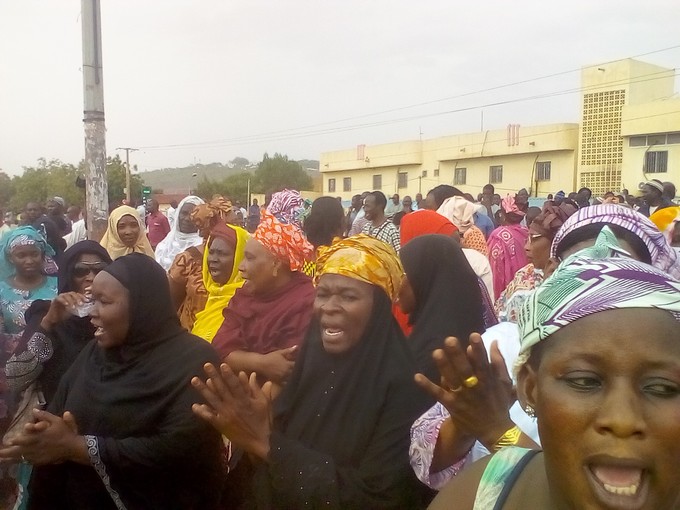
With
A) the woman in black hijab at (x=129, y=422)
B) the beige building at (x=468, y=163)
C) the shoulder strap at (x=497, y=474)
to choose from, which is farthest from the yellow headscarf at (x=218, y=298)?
the beige building at (x=468, y=163)

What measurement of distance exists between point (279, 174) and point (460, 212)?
53885mm

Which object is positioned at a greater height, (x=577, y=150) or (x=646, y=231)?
(x=577, y=150)

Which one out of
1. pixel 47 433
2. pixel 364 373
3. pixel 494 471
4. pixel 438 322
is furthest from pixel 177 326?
pixel 494 471

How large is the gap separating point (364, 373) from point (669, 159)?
85.8 ft

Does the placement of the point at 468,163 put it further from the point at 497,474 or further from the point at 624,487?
the point at 624,487

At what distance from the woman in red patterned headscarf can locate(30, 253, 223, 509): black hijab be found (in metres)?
0.47

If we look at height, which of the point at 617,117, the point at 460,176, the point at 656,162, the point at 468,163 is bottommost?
the point at 460,176

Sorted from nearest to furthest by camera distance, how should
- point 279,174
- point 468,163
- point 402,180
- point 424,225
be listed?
point 424,225
point 468,163
point 402,180
point 279,174

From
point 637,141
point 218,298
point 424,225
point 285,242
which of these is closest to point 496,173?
point 637,141

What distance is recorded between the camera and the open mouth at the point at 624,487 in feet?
3.40

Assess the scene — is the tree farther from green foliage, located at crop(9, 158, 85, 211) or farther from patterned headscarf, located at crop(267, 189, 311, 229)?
patterned headscarf, located at crop(267, 189, 311, 229)

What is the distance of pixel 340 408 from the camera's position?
2.20m

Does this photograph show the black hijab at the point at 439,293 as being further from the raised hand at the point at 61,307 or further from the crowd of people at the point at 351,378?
the raised hand at the point at 61,307

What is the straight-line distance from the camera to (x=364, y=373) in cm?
225
